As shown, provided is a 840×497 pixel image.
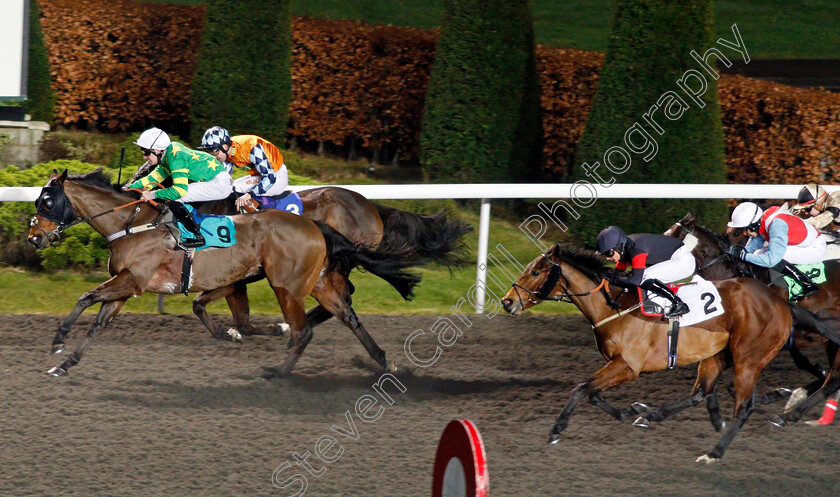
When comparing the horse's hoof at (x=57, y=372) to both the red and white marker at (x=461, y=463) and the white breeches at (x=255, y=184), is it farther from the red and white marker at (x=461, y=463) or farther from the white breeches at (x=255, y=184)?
the red and white marker at (x=461, y=463)

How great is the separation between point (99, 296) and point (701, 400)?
132 inches

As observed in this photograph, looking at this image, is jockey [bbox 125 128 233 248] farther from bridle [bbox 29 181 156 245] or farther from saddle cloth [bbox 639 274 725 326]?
saddle cloth [bbox 639 274 725 326]

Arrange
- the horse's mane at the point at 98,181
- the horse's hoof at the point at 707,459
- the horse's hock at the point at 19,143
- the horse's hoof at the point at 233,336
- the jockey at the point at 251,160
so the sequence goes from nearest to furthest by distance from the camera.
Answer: the horse's hoof at the point at 707,459, the horse's mane at the point at 98,181, the jockey at the point at 251,160, the horse's hoof at the point at 233,336, the horse's hock at the point at 19,143

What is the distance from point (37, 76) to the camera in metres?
9.37

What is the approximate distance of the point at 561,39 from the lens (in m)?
17.0

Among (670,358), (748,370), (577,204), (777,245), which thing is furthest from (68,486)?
(577,204)

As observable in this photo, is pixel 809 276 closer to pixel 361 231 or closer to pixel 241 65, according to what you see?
pixel 361 231

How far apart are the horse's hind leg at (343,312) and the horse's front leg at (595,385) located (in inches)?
52.5

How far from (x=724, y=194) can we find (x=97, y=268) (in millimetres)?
4873

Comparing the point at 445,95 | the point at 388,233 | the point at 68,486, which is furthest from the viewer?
the point at 445,95

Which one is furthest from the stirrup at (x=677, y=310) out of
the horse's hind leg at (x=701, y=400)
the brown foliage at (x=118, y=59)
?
the brown foliage at (x=118, y=59)

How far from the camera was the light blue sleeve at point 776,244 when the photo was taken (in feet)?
17.3

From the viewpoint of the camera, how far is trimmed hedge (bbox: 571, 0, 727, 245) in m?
7.86

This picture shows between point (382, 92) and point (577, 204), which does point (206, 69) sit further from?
point (577, 204)
